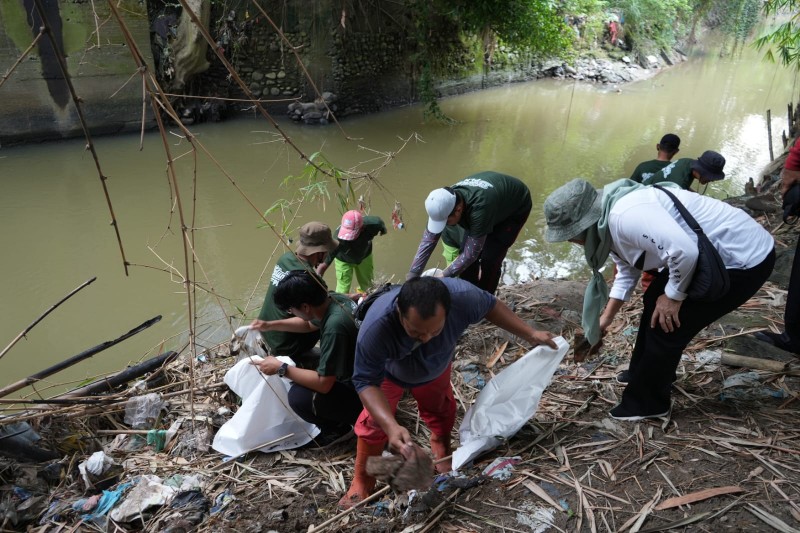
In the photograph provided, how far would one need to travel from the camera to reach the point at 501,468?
2295 millimetres

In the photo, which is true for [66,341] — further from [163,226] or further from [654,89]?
[654,89]

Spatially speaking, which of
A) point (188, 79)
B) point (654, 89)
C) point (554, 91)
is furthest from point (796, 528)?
point (654, 89)

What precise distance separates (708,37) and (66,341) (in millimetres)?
25566

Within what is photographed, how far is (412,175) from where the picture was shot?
8492 mm

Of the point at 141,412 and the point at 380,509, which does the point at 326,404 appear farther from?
the point at 141,412

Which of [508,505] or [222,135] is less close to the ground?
[508,505]

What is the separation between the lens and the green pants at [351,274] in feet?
13.6

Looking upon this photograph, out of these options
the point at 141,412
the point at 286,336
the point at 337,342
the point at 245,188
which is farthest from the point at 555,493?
the point at 245,188

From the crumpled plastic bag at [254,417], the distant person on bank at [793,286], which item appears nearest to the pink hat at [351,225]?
the crumpled plastic bag at [254,417]

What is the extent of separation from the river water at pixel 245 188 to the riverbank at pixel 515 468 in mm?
573

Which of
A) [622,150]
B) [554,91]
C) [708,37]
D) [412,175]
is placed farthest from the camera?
[708,37]

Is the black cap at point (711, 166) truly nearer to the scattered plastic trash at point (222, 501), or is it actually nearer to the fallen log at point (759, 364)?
the fallen log at point (759, 364)

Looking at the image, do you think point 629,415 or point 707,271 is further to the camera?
point 629,415

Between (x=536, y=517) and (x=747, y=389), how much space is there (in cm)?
134
